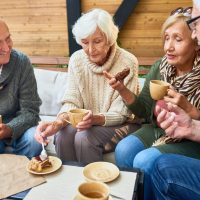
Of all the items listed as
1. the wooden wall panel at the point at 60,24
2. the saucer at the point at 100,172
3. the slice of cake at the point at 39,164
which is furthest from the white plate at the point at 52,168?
the wooden wall panel at the point at 60,24

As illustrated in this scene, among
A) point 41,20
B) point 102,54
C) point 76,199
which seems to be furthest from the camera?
point 41,20

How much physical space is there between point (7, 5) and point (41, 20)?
2.06 ft

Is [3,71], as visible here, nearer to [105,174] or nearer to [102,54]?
[102,54]

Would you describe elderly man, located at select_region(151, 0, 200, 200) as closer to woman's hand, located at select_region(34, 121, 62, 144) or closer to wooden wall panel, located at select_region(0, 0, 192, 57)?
woman's hand, located at select_region(34, 121, 62, 144)

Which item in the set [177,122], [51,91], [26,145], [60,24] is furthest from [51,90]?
[60,24]

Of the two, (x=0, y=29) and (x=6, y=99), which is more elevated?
(x=0, y=29)

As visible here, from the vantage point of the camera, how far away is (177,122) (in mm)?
1424

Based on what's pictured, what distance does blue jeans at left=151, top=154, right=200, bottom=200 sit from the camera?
4.14ft

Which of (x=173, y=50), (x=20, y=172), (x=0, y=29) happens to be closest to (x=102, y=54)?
(x=173, y=50)

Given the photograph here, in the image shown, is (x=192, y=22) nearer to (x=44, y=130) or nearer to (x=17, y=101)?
(x=44, y=130)

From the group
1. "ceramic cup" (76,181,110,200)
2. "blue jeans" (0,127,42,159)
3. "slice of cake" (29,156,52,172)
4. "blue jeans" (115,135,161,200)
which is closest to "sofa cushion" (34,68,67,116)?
"blue jeans" (0,127,42,159)

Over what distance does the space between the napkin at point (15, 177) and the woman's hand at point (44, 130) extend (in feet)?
0.55

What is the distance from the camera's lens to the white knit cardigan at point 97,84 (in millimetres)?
2031

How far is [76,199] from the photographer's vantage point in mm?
1051
